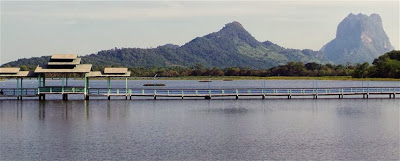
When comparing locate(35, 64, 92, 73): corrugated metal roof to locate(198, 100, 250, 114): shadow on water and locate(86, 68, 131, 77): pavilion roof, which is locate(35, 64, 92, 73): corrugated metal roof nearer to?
locate(86, 68, 131, 77): pavilion roof

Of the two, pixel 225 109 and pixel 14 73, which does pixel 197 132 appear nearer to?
pixel 225 109

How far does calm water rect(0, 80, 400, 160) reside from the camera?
3412cm

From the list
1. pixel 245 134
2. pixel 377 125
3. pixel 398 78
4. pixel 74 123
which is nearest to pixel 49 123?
pixel 74 123

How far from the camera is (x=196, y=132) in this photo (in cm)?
4400

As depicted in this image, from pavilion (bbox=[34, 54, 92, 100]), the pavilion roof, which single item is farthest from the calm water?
the pavilion roof

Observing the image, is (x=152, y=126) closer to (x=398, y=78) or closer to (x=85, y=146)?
(x=85, y=146)

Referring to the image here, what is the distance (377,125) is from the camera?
49.5 m

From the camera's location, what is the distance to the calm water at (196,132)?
112ft

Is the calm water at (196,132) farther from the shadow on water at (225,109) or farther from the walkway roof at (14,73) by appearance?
the walkway roof at (14,73)

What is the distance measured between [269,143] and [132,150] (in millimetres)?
9204

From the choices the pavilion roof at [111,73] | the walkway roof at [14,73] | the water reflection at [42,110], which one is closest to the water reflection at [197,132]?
the water reflection at [42,110]

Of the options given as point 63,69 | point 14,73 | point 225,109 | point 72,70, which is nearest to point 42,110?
point 72,70

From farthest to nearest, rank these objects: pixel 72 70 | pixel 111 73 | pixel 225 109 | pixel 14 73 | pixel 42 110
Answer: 1. pixel 111 73
2. pixel 14 73
3. pixel 72 70
4. pixel 225 109
5. pixel 42 110

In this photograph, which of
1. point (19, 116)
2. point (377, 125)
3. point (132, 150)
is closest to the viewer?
point (132, 150)
